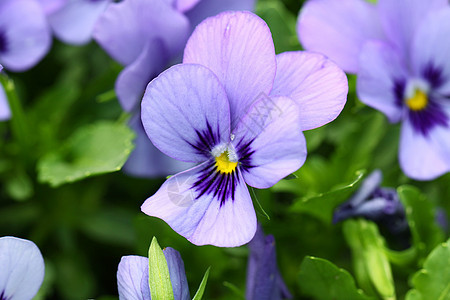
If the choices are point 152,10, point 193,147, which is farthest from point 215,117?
point 152,10

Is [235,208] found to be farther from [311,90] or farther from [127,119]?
[127,119]

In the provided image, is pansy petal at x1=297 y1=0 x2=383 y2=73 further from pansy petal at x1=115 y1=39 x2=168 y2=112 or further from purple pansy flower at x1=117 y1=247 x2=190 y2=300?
purple pansy flower at x1=117 y1=247 x2=190 y2=300

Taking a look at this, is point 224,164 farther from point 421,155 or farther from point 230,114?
point 421,155

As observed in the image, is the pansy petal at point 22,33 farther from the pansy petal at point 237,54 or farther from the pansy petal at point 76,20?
the pansy petal at point 237,54

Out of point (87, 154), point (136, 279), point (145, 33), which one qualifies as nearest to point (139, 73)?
point (145, 33)

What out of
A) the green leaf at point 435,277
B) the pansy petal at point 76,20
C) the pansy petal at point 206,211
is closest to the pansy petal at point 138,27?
the pansy petal at point 76,20

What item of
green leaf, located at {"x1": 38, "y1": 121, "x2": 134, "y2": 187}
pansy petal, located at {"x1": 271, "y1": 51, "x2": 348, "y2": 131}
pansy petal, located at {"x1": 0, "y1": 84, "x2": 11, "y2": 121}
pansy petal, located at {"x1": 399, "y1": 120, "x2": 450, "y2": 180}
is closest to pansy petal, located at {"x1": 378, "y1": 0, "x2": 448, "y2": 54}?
pansy petal, located at {"x1": 399, "y1": 120, "x2": 450, "y2": 180}
